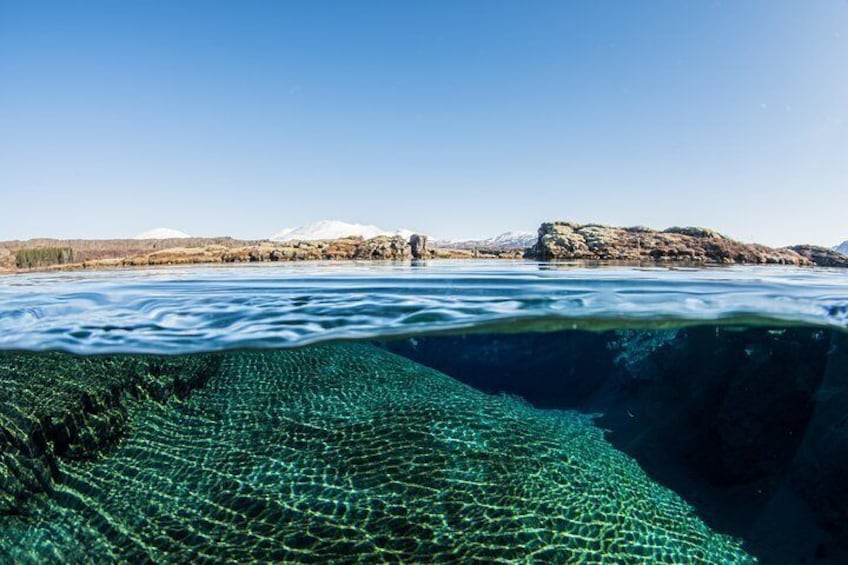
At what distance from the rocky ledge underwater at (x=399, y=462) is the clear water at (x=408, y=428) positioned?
32mm

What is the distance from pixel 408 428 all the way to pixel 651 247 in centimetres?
3428

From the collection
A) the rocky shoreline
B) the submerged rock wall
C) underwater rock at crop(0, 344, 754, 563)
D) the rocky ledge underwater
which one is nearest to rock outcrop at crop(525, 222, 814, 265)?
the rocky shoreline

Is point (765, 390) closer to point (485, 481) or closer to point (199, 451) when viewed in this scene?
point (485, 481)

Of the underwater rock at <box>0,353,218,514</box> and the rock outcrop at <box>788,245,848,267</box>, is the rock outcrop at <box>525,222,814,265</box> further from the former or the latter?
the underwater rock at <box>0,353,218,514</box>

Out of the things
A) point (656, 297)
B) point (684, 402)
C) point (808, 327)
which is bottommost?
point (684, 402)

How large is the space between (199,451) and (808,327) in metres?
12.0

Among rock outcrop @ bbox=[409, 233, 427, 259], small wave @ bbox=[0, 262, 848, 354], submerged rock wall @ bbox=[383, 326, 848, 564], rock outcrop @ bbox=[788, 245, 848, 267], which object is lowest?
submerged rock wall @ bbox=[383, 326, 848, 564]

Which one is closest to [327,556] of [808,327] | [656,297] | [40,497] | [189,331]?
[40,497]

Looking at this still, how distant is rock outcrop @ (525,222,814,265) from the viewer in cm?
3169

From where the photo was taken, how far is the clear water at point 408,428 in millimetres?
4492

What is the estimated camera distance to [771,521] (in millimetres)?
7008

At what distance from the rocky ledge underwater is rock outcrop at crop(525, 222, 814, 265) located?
75.2ft

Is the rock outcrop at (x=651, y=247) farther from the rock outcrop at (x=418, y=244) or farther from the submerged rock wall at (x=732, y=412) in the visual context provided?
the submerged rock wall at (x=732, y=412)

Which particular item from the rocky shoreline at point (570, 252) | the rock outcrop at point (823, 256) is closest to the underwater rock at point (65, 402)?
the rocky shoreline at point (570, 252)
